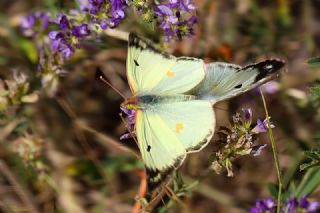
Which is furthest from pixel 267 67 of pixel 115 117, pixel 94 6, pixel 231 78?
pixel 115 117

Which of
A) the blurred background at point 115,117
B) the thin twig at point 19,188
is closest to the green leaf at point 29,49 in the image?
the blurred background at point 115,117

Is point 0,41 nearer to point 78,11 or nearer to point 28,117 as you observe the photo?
point 28,117

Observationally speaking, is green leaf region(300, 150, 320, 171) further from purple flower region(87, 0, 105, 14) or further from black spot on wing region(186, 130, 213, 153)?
purple flower region(87, 0, 105, 14)

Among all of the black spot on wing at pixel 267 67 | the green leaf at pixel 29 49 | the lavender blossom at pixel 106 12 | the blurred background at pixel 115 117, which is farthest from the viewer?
the green leaf at pixel 29 49

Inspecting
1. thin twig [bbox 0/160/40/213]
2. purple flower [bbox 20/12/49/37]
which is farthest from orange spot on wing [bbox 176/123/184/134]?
purple flower [bbox 20/12/49/37]

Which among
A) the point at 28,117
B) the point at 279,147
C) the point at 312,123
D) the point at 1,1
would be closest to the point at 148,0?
the point at 28,117

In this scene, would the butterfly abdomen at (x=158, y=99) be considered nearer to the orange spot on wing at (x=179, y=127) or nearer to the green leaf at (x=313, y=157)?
the orange spot on wing at (x=179, y=127)
